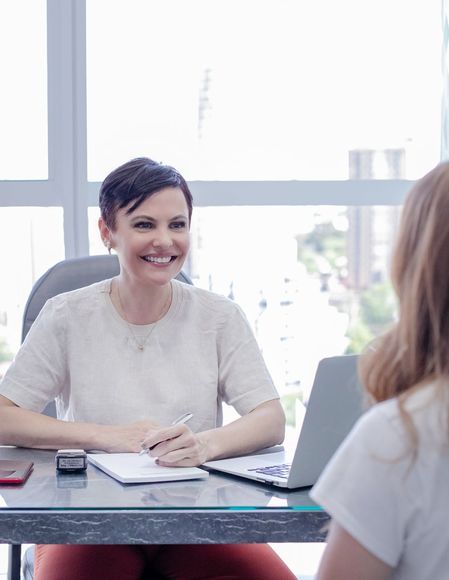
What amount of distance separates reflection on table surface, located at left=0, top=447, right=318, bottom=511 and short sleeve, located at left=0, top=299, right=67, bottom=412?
481 mm

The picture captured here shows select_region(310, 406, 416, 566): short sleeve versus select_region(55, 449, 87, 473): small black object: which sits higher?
select_region(310, 406, 416, 566): short sleeve

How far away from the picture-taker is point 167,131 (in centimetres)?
327

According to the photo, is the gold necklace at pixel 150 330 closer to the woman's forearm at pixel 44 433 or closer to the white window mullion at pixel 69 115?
the woman's forearm at pixel 44 433

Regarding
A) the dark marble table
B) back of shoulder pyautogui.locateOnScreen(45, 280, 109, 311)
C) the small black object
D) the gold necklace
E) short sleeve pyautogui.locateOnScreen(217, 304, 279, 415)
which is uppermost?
back of shoulder pyautogui.locateOnScreen(45, 280, 109, 311)

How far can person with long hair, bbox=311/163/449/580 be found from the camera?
0.90 m

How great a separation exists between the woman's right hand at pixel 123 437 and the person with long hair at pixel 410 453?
34.7 inches

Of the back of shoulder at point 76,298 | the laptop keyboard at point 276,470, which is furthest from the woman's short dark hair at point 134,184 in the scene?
the laptop keyboard at point 276,470

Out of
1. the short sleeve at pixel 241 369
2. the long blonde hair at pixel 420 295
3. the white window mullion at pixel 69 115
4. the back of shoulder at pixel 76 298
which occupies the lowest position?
the short sleeve at pixel 241 369

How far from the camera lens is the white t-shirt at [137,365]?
207 centimetres

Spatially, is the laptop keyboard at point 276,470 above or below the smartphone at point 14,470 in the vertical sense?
below

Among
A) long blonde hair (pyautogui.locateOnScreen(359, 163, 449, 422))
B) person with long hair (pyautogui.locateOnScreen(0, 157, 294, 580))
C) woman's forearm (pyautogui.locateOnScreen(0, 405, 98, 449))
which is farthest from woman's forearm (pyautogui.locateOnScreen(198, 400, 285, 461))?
long blonde hair (pyautogui.locateOnScreen(359, 163, 449, 422))

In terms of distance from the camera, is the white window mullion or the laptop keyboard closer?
the laptop keyboard

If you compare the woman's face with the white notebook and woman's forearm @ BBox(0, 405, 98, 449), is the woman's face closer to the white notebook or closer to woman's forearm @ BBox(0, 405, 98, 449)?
woman's forearm @ BBox(0, 405, 98, 449)

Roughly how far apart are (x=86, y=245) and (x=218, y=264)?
48 centimetres
